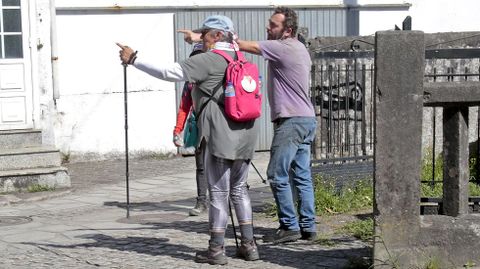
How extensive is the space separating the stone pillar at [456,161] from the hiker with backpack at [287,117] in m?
1.50

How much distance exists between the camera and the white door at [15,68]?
12.2m

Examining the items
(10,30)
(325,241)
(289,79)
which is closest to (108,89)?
(10,30)

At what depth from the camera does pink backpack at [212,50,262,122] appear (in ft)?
22.9

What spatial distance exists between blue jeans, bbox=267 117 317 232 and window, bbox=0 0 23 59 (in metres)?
5.52

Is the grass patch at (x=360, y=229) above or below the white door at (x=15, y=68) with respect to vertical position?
below

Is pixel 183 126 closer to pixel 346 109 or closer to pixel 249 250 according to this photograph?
pixel 346 109

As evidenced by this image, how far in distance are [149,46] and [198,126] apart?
24.2 feet

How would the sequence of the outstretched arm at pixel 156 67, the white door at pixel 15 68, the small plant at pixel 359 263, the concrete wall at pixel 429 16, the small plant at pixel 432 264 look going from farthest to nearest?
the concrete wall at pixel 429 16
the white door at pixel 15 68
the outstretched arm at pixel 156 67
the small plant at pixel 359 263
the small plant at pixel 432 264

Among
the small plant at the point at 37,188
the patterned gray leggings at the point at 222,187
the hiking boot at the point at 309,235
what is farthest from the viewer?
the small plant at the point at 37,188

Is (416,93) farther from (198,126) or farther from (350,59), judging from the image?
(350,59)

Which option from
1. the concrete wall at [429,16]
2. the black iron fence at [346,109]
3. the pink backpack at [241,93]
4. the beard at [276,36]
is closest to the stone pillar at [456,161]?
the pink backpack at [241,93]

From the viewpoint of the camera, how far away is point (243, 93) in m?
7.02

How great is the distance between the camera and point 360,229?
808cm

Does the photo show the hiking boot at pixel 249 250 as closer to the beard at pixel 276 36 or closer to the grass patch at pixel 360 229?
the grass patch at pixel 360 229
